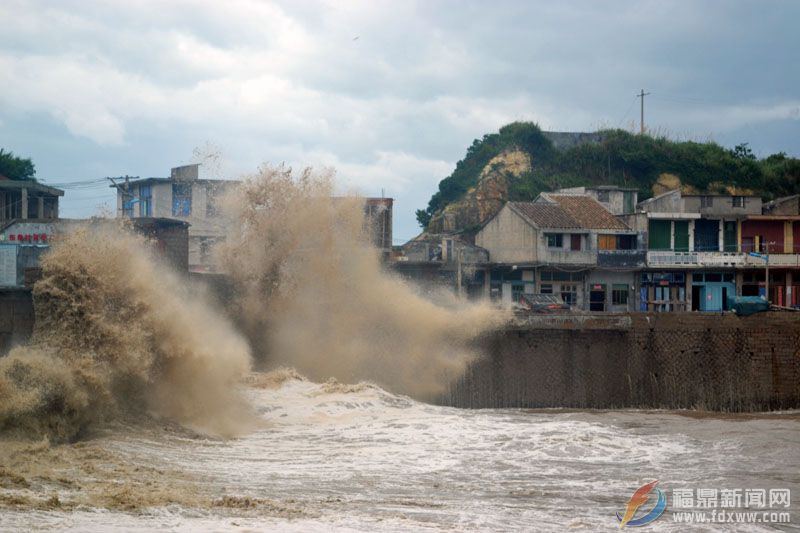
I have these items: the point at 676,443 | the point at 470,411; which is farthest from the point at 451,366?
the point at 676,443

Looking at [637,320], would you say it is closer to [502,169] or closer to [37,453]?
[37,453]

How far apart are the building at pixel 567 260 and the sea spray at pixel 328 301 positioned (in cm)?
1648

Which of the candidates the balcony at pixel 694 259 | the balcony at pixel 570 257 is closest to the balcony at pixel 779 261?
the balcony at pixel 694 259

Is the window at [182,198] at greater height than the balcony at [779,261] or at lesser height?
greater

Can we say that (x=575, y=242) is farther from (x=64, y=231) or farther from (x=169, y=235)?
(x=64, y=231)

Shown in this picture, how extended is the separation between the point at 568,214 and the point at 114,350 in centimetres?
3321

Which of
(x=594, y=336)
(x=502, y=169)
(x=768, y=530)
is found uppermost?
(x=502, y=169)

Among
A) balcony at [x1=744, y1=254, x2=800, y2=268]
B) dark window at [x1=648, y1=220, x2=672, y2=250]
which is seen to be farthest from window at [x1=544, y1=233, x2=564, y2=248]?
balcony at [x1=744, y1=254, x2=800, y2=268]

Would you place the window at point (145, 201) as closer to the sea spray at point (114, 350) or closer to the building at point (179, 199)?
the building at point (179, 199)

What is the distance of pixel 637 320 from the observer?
30.5 metres

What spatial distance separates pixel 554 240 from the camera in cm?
4809

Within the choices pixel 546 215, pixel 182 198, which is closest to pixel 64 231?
pixel 182 198

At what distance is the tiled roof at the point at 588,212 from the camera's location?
49188 millimetres

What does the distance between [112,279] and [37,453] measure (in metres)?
6.63
